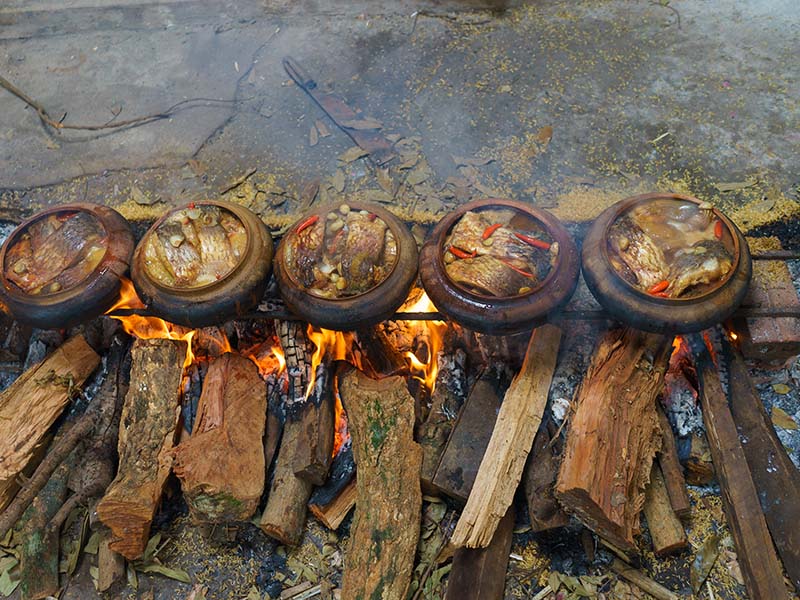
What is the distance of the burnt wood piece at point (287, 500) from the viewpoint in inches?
139

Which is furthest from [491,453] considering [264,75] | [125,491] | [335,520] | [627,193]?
[264,75]

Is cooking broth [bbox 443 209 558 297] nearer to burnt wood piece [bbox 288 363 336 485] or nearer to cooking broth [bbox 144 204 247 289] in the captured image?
burnt wood piece [bbox 288 363 336 485]

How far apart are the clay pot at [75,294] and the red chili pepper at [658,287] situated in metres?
3.08

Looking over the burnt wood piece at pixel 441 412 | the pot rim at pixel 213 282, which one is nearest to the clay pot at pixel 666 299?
the burnt wood piece at pixel 441 412

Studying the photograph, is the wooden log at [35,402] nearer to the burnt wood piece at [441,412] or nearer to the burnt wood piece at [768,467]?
the burnt wood piece at [441,412]

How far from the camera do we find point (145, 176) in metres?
5.22

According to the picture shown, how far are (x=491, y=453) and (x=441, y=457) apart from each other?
311 millimetres

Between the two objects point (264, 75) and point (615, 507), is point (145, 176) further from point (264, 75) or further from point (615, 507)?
point (615, 507)

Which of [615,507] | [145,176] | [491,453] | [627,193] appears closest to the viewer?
[615,507]

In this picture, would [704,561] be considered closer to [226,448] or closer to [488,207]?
[488,207]

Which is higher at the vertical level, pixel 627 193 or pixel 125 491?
pixel 627 193

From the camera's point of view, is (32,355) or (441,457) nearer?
(441,457)

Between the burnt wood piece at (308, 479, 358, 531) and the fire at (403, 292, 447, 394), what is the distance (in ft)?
2.63

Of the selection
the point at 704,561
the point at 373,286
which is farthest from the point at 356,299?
the point at 704,561
